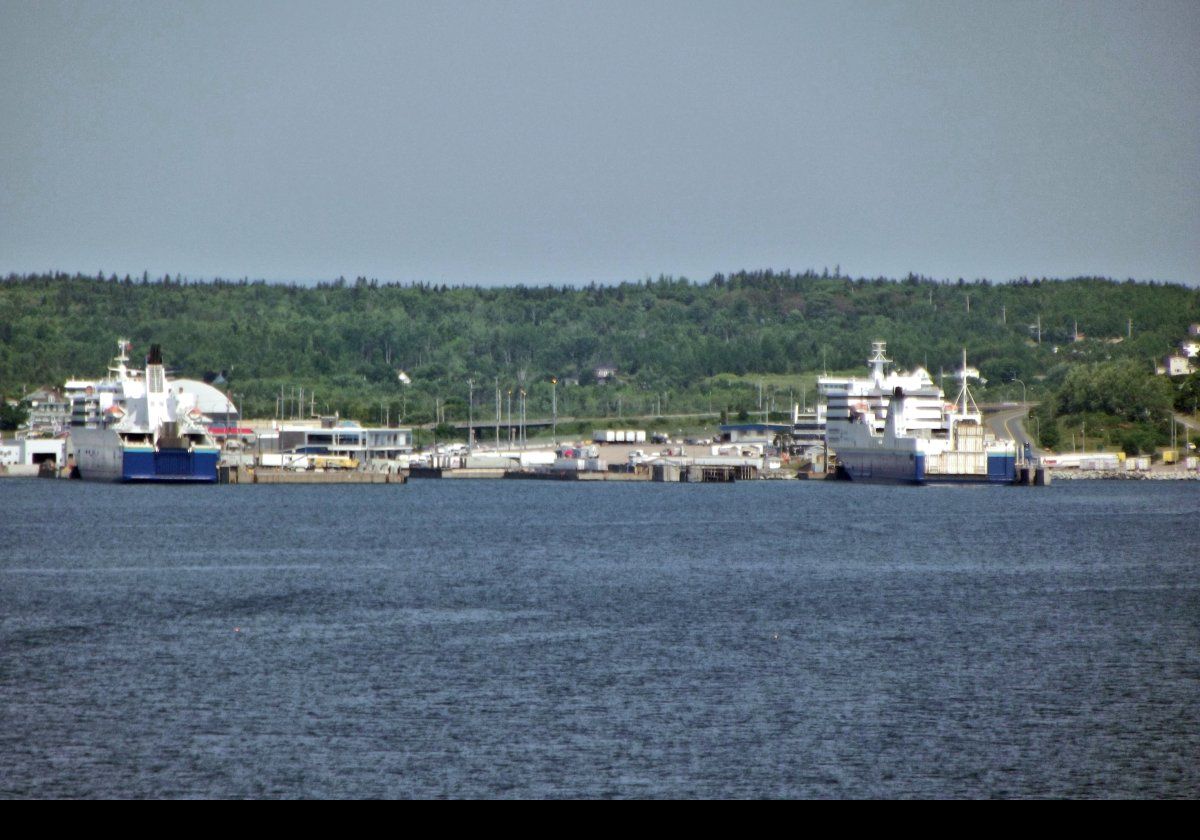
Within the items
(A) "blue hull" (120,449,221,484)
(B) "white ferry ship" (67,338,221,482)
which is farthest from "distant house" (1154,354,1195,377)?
(A) "blue hull" (120,449,221,484)

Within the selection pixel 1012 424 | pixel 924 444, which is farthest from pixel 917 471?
pixel 1012 424

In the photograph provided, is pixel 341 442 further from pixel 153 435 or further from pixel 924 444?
pixel 924 444

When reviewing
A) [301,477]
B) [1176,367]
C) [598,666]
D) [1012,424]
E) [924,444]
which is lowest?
[598,666]

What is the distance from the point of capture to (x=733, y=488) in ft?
406

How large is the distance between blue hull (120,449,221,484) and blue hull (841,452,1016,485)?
1967 inches

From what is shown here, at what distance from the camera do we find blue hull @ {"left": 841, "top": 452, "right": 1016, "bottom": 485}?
11131 centimetres

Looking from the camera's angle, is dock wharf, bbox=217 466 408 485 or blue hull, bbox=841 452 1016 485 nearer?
blue hull, bbox=841 452 1016 485

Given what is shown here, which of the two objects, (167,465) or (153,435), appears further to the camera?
(153,435)

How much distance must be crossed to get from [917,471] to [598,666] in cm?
8632

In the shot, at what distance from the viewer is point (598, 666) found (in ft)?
91.7

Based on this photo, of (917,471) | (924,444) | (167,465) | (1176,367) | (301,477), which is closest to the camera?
(924,444)

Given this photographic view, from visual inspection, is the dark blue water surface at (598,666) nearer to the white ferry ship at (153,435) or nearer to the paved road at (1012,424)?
the white ferry ship at (153,435)

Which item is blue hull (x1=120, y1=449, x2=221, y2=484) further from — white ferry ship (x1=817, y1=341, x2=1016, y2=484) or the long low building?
white ferry ship (x1=817, y1=341, x2=1016, y2=484)
